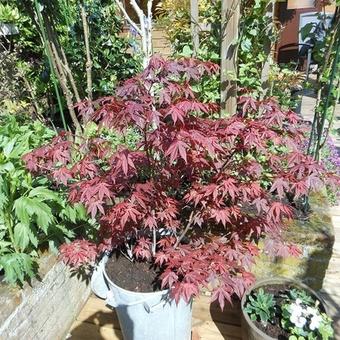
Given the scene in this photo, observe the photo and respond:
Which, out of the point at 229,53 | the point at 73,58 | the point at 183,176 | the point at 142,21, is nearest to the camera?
the point at 183,176

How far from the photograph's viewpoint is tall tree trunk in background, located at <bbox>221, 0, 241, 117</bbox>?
2172 mm

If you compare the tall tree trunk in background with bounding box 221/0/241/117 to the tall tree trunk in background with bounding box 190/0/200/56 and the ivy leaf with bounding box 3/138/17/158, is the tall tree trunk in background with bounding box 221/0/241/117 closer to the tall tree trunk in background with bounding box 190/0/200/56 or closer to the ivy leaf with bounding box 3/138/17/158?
the tall tree trunk in background with bounding box 190/0/200/56

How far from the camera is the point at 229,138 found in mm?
1423

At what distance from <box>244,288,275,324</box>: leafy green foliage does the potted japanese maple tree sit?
0.17 m

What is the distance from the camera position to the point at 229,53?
230 centimetres

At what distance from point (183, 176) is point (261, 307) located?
797 millimetres

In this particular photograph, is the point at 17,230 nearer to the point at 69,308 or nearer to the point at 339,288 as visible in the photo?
the point at 69,308

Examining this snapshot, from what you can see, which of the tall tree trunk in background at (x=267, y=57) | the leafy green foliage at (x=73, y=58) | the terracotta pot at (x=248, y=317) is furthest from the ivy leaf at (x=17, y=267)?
the leafy green foliage at (x=73, y=58)

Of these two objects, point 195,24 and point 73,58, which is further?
point 73,58

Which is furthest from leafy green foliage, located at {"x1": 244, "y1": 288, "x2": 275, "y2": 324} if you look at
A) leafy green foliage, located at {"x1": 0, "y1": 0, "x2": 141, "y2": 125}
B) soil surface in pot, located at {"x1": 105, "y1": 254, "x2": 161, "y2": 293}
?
leafy green foliage, located at {"x1": 0, "y1": 0, "x2": 141, "y2": 125}

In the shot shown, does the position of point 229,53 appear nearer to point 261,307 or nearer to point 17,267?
point 261,307

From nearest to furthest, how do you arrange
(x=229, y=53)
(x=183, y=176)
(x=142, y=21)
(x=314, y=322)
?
(x=314, y=322) < (x=183, y=176) < (x=142, y=21) < (x=229, y=53)

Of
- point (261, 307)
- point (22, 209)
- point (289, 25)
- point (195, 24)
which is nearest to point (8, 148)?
point (22, 209)

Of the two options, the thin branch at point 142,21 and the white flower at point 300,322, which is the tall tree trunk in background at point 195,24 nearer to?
the thin branch at point 142,21
